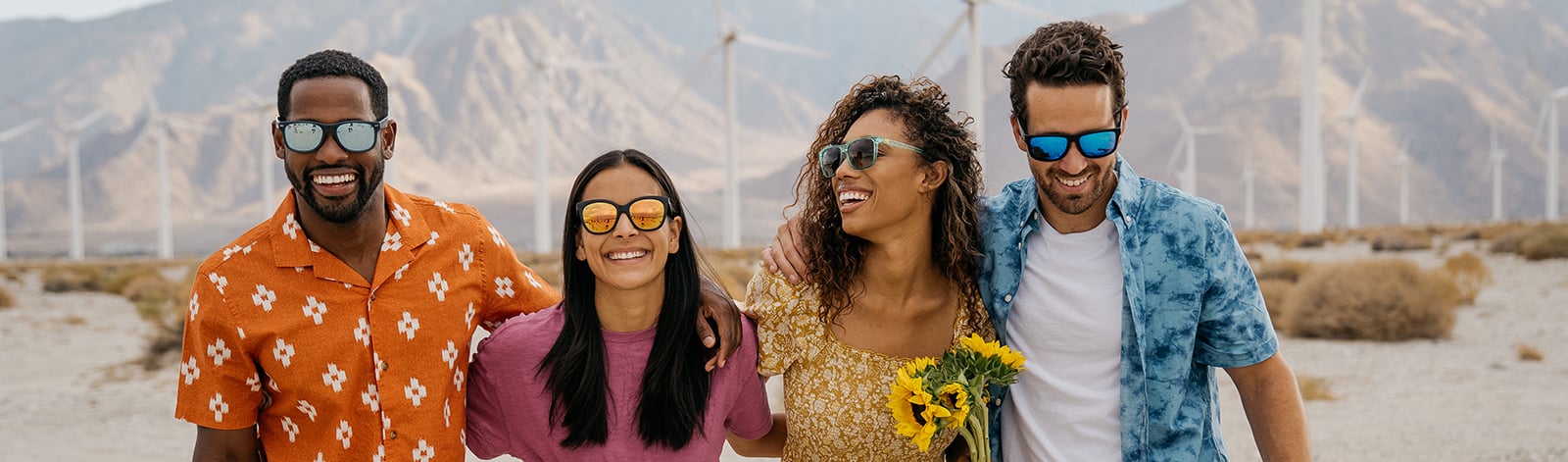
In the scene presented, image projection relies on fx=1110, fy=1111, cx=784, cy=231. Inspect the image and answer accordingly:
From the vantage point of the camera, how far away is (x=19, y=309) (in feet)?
88.6

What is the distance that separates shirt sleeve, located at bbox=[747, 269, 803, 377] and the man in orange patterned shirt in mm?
1117

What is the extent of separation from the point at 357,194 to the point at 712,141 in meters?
178

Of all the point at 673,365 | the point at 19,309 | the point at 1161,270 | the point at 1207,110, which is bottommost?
the point at 19,309

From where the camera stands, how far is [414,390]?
3.82m

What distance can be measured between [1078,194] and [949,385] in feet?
2.81

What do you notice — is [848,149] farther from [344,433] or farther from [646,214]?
[344,433]

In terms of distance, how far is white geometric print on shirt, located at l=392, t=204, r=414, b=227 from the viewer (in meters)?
3.91

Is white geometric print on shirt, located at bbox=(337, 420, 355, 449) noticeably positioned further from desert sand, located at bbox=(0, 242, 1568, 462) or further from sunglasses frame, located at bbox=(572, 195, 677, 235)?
desert sand, located at bbox=(0, 242, 1568, 462)

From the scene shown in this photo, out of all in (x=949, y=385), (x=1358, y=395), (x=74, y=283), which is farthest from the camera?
(x=74, y=283)

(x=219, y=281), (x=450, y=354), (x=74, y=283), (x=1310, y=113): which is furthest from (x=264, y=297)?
(x=1310, y=113)

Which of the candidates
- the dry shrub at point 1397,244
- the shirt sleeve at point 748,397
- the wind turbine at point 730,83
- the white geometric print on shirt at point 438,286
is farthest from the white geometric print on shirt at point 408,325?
the dry shrub at point 1397,244

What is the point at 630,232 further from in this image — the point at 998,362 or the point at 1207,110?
the point at 1207,110

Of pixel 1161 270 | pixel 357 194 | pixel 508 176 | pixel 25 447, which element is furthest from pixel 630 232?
pixel 508 176

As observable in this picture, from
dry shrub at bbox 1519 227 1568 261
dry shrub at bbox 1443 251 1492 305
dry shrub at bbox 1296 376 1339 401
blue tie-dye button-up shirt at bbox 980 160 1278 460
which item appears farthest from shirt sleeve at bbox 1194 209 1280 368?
dry shrub at bbox 1519 227 1568 261
